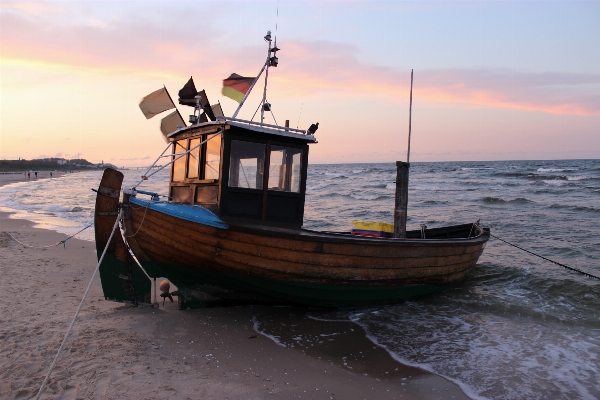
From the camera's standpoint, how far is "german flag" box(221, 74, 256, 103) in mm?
7680

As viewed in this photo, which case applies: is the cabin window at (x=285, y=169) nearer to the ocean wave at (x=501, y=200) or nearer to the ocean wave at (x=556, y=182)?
the ocean wave at (x=501, y=200)

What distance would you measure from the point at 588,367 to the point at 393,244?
9.87 feet

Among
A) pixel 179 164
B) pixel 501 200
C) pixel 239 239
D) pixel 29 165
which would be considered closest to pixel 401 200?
pixel 239 239

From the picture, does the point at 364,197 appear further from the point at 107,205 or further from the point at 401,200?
the point at 107,205

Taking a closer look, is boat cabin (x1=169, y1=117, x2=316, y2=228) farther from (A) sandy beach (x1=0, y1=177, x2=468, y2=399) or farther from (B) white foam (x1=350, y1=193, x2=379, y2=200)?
(B) white foam (x1=350, y1=193, x2=379, y2=200)

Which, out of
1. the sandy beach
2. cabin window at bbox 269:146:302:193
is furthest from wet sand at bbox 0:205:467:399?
cabin window at bbox 269:146:302:193

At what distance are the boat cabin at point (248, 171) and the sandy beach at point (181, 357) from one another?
5.28ft

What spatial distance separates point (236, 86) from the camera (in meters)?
7.71

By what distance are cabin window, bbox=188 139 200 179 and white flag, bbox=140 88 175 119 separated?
1056 millimetres

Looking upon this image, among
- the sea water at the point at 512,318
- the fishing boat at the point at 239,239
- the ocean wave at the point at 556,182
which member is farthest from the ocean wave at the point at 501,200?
the fishing boat at the point at 239,239

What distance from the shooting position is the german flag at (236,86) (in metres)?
7.68

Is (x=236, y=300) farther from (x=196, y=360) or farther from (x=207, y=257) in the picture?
(x=196, y=360)

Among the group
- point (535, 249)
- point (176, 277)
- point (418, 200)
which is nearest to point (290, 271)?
point (176, 277)

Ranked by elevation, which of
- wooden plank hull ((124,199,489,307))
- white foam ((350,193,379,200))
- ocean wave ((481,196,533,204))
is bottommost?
wooden plank hull ((124,199,489,307))
